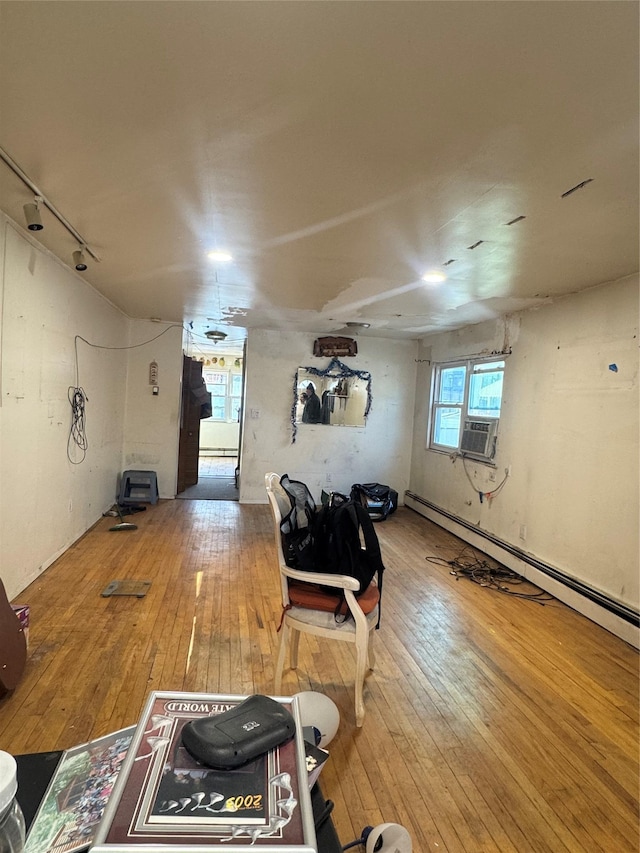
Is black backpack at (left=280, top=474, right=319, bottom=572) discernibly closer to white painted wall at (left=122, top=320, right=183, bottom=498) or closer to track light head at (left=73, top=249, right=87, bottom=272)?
track light head at (left=73, top=249, right=87, bottom=272)

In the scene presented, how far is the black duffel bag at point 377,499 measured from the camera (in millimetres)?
5984

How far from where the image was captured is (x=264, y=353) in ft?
21.1

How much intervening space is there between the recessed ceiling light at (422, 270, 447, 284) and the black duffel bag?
2.98 m

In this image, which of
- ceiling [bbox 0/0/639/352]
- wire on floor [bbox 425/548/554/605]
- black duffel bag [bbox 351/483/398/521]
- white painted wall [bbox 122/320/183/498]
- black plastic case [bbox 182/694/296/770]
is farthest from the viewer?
white painted wall [bbox 122/320/183/498]

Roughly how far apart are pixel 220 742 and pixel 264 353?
5.93 metres

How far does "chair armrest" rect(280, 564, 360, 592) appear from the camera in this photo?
2084mm

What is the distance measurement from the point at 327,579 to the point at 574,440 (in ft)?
8.51

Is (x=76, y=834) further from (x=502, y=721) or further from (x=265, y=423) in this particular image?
(x=265, y=423)

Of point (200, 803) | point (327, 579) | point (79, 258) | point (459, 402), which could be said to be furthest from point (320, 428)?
point (200, 803)

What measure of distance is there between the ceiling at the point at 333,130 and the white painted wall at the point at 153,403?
2.99 metres

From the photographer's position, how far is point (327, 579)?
212 centimetres

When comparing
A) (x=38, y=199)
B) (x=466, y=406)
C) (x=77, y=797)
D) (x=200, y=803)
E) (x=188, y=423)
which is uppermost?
(x=38, y=199)

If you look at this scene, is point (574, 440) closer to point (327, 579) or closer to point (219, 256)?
point (327, 579)

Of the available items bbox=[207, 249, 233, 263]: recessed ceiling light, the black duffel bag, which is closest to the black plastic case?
bbox=[207, 249, 233, 263]: recessed ceiling light
